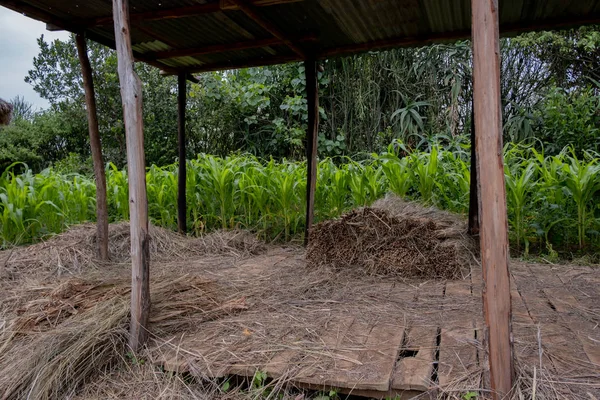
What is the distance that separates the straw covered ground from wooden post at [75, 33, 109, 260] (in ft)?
0.68

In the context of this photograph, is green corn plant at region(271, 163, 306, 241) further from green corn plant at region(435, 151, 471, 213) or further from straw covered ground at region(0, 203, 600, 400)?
green corn plant at region(435, 151, 471, 213)

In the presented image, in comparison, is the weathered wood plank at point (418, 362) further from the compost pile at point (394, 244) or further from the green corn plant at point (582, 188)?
the green corn plant at point (582, 188)

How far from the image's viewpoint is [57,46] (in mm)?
9961

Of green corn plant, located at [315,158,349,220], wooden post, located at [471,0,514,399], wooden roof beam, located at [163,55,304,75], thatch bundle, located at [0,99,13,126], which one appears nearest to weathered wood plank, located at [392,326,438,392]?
wooden post, located at [471,0,514,399]

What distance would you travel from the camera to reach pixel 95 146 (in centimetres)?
358

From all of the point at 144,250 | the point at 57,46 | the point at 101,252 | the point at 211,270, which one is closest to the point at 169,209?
the point at 101,252

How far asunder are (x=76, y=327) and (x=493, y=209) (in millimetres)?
1833

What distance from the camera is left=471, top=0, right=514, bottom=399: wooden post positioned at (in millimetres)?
1462

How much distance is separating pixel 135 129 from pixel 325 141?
5.89 metres

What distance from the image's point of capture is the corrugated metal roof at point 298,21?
3.08 metres

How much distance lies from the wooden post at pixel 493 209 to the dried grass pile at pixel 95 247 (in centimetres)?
291

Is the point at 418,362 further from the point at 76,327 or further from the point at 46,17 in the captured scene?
the point at 46,17

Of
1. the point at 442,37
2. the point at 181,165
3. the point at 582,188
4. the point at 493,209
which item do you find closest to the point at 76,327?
the point at 493,209

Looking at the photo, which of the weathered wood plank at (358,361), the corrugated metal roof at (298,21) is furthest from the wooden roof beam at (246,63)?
the weathered wood plank at (358,361)
